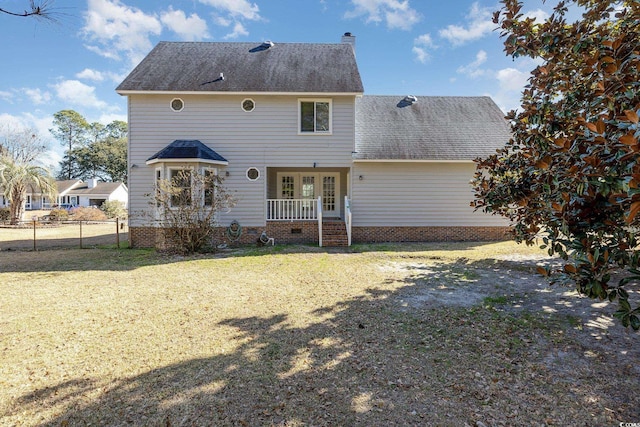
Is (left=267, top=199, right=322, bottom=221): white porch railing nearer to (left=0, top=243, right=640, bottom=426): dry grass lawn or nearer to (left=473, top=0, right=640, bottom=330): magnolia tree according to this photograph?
(left=0, top=243, right=640, bottom=426): dry grass lawn

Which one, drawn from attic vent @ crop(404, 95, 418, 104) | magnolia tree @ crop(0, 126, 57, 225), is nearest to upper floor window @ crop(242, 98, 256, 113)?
attic vent @ crop(404, 95, 418, 104)

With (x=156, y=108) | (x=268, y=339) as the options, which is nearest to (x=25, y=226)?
(x=156, y=108)

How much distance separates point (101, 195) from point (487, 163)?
175 feet

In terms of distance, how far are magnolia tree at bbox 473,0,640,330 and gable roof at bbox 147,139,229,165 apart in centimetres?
930

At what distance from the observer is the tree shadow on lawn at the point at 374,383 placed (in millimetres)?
2615

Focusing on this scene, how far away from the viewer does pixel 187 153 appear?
11.1 meters

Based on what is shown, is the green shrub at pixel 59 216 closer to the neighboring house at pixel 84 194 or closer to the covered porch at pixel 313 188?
the neighboring house at pixel 84 194

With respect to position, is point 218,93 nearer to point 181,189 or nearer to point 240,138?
point 240,138

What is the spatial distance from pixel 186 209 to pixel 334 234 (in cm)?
527

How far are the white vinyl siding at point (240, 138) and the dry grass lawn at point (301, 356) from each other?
580 centimetres

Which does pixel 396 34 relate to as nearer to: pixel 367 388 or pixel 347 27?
pixel 347 27

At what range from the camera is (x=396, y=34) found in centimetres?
1584

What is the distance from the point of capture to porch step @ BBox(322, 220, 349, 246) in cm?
1171

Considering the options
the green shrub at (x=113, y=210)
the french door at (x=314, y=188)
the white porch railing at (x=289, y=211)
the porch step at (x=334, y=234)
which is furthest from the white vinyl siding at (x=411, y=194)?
the green shrub at (x=113, y=210)
